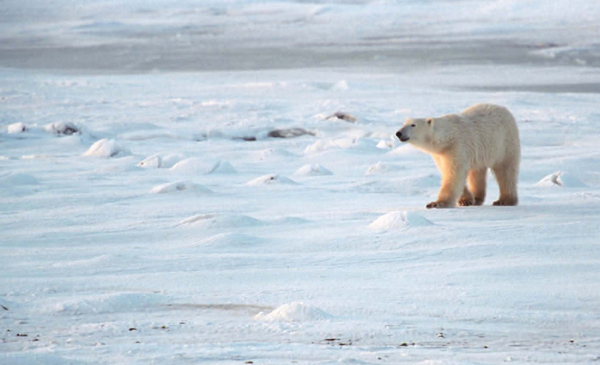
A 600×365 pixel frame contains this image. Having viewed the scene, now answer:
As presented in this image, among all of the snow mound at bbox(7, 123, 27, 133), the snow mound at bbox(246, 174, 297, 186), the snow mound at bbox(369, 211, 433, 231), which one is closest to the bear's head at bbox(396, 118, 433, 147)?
the snow mound at bbox(369, 211, 433, 231)

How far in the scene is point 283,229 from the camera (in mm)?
4141

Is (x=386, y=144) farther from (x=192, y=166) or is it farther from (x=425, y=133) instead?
(x=425, y=133)

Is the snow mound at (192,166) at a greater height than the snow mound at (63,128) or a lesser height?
lesser

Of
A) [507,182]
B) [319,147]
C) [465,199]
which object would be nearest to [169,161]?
[319,147]

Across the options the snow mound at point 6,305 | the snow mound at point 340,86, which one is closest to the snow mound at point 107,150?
the snow mound at point 6,305

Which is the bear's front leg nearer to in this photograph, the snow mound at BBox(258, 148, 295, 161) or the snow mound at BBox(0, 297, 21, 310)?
the snow mound at BBox(0, 297, 21, 310)

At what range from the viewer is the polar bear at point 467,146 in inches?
187

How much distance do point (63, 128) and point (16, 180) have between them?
3.33 metres

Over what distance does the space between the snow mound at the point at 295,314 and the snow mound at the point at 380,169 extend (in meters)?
3.74

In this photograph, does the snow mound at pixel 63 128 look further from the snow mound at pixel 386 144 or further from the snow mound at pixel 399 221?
the snow mound at pixel 399 221

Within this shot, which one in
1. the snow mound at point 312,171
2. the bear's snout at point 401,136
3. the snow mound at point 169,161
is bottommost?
the snow mound at point 312,171

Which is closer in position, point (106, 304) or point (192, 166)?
point (106, 304)

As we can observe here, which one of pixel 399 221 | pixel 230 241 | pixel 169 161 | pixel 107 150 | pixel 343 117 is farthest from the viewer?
pixel 343 117

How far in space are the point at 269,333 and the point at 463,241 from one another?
59.3 inches
